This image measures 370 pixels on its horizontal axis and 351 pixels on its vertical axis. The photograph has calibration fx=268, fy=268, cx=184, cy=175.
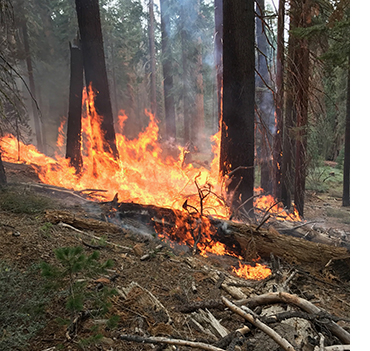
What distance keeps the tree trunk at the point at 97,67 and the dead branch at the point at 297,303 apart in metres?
8.27

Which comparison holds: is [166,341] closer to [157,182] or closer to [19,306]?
[19,306]

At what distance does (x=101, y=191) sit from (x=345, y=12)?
7.45 m

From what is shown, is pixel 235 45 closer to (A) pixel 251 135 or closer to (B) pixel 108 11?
(A) pixel 251 135

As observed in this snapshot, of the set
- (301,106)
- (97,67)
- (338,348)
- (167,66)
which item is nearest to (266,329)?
(338,348)

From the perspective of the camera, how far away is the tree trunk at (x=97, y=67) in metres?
9.86

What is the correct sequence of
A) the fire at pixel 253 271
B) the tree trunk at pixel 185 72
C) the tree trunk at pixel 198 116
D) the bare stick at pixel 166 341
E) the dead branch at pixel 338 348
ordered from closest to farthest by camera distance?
the dead branch at pixel 338 348, the bare stick at pixel 166 341, the fire at pixel 253 271, the tree trunk at pixel 185 72, the tree trunk at pixel 198 116

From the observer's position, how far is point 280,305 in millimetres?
3088

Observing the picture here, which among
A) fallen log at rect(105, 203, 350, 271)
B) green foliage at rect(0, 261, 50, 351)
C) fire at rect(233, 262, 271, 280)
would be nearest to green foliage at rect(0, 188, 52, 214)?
fallen log at rect(105, 203, 350, 271)

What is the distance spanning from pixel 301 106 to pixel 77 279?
802cm

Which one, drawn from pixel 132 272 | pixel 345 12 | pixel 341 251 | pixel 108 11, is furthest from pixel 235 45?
pixel 108 11

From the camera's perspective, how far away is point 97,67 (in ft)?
33.3

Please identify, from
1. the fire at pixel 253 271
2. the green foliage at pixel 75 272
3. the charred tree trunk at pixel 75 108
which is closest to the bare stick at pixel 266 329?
the green foliage at pixel 75 272

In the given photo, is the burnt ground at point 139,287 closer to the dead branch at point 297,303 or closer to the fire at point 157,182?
the dead branch at point 297,303

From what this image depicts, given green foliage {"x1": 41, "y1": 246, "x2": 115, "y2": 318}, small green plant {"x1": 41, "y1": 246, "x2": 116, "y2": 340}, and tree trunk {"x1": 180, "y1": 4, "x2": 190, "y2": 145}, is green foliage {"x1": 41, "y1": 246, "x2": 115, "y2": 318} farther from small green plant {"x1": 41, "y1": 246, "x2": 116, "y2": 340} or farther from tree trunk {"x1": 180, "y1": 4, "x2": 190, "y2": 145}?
tree trunk {"x1": 180, "y1": 4, "x2": 190, "y2": 145}
